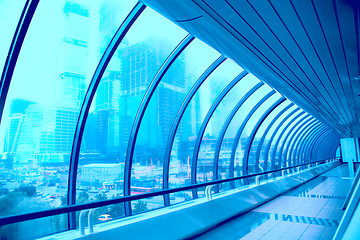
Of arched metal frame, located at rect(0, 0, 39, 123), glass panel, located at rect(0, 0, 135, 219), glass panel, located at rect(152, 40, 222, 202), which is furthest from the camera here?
glass panel, located at rect(152, 40, 222, 202)

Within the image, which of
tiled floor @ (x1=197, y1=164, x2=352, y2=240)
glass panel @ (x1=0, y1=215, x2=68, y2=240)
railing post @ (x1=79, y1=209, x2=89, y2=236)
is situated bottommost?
tiled floor @ (x1=197, y1=164, x2=352, y2=240)

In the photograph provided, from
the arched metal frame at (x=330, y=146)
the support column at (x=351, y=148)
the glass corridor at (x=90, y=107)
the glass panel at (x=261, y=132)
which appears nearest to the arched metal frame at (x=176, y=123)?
the glass corridor at (x=90, y=107)

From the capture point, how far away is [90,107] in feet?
15.2

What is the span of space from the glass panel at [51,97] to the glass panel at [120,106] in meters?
0.40

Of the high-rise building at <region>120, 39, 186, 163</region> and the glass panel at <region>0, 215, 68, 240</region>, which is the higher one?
the high-rise building at <region>120, 39, 186, 163</region>

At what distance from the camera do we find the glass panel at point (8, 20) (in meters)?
3.18

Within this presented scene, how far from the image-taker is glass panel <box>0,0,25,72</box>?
10.4 ft

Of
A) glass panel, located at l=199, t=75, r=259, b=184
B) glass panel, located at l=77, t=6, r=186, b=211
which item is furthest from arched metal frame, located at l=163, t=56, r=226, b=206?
glass panel, located at l=199, t=75, r=259, b=184

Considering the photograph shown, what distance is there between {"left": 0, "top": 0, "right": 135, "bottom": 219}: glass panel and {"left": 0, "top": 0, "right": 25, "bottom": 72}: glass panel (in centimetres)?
Result: 39

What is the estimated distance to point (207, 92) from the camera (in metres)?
8.27

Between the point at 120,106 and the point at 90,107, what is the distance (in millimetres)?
1274

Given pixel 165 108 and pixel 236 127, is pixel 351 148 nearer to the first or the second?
pixel 236 127

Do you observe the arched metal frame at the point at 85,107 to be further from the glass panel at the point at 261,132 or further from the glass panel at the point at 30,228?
the glass panel at the point at 261,132

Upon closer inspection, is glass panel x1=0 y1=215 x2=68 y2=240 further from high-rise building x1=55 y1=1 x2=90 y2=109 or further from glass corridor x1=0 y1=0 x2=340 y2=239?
high-rise building x1=55 y1=1 x2=90 y2=109
